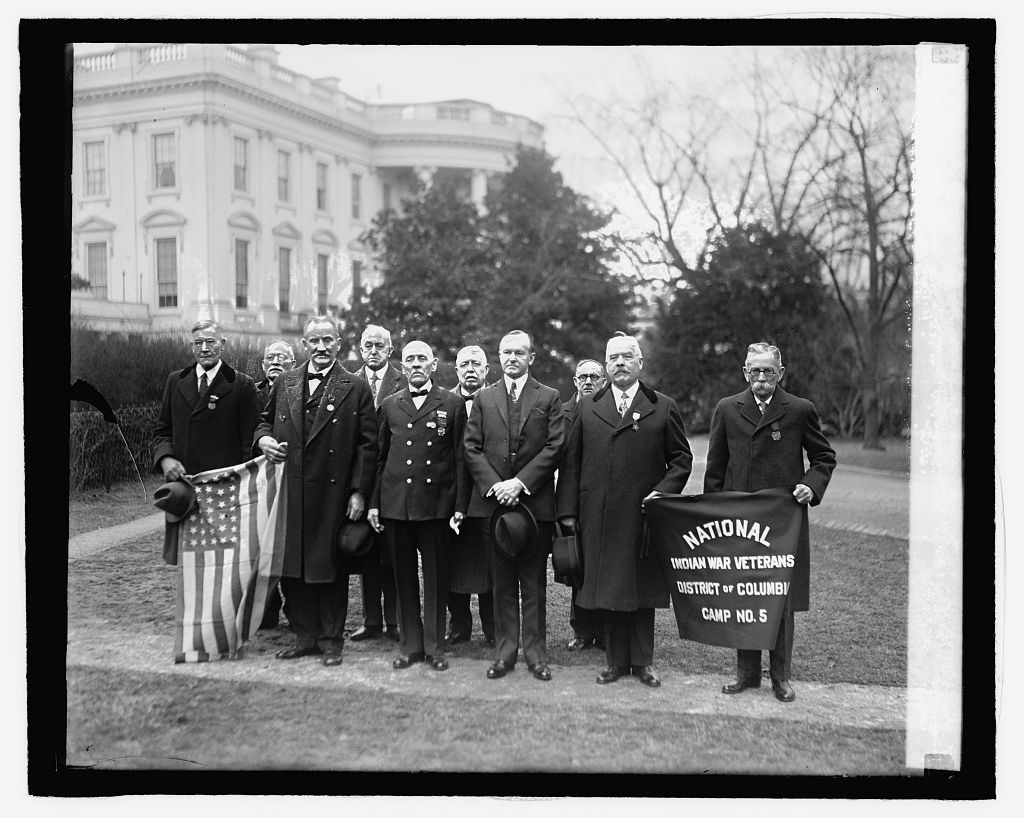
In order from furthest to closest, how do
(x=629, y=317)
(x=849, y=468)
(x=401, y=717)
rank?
1. (x=629, y=317)
2. (x=849, y=468)
3. (x=401, y=717)

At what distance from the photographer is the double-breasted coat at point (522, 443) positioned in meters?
6.12

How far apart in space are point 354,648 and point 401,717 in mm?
1229

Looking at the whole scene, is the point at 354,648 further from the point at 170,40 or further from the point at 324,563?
the point at 170,40

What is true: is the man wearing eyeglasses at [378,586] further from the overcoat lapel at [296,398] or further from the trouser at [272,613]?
the trouser at [272,613]

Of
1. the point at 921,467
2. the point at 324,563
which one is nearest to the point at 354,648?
the point at 324,563

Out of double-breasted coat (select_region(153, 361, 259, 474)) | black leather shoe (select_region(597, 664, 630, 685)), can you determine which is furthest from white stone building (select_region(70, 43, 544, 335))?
black leather shoe (select_region(597, 664, 630, 685))

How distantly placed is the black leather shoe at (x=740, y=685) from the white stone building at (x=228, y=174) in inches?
154

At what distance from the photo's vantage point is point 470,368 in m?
6.55

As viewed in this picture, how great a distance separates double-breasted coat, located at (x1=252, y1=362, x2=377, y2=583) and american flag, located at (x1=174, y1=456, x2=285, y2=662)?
127 mm

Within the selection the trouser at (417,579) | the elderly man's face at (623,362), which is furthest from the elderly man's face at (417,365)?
the elderly man's face at (623,362)

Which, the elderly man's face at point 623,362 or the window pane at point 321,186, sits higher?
the window pane at point 321,186

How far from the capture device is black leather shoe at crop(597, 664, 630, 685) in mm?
6047

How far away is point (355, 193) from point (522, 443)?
294 centimetres

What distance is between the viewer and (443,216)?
9.79 m
